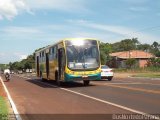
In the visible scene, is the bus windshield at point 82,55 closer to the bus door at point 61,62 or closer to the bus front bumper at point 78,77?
the bus front bumper at point 78,77

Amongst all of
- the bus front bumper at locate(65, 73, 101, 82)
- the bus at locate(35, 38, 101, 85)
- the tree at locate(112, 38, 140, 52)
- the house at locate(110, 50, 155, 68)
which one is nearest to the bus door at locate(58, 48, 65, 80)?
the bus at locate(35, 38, 101, 85)

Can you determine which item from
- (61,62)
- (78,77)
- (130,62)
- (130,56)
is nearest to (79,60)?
(78,77)

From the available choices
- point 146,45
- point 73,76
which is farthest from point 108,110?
point 146,45

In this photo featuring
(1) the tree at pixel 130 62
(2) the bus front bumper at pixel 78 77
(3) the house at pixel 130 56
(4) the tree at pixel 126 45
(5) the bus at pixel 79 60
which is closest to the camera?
(2) the bus front bumper at pixel 78 77

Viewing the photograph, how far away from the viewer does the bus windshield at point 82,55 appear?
26.9 meters

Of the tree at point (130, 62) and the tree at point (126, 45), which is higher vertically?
the tree at point (126, 45)

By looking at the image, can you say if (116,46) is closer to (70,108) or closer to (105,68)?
(105,68)

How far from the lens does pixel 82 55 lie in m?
27.0

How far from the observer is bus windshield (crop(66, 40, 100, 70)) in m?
26.9

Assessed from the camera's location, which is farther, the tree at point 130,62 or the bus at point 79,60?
the tree at point 130,62

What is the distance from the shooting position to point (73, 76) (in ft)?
87.5

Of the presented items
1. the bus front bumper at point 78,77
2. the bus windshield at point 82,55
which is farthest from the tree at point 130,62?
the bus front bumper at point 78,77

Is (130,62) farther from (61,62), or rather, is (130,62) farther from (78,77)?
(78,77)

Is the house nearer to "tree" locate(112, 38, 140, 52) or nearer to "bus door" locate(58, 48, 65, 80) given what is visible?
"tree" locate(112, 38, 140, 52)
